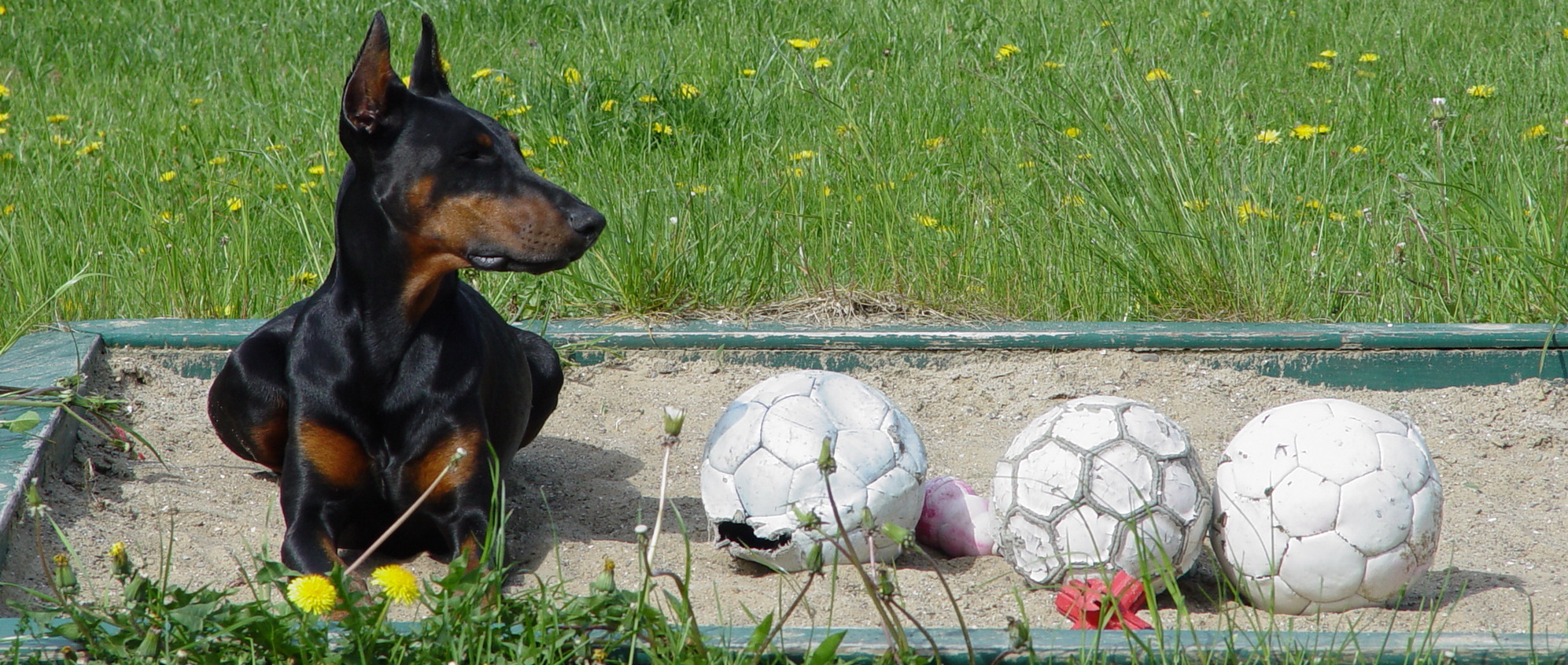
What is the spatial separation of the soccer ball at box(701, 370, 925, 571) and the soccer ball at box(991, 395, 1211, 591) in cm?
23

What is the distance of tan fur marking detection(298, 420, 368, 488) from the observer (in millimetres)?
2523

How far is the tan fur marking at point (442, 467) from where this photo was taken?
2.54m

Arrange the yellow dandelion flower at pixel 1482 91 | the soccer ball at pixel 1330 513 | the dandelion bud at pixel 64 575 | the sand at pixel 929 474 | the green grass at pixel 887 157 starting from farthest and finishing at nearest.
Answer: the yellow dandelion flower at pixel 1482 91, the green grass at pixel 887 157, the sand at pixel 929 474, the soccer ball at pixel 1330 513, the dandelion bud at pixel 64 575

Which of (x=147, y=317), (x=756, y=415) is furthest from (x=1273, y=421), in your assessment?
(x=147, y=317)

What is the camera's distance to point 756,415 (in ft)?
Answer: 8.45

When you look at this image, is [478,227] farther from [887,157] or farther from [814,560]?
[887,157]

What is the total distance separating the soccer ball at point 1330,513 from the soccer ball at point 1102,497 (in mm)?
90

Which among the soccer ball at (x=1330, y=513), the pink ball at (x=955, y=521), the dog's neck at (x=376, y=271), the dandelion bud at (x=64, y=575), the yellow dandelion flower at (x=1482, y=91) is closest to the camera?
the dandelion bud at (x=64, y=575)

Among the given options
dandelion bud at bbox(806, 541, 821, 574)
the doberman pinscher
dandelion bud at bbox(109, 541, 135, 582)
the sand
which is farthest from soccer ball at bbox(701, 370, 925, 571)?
dandelion bud at bbox(109, 541, 135, 582)

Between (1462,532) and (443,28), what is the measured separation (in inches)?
242

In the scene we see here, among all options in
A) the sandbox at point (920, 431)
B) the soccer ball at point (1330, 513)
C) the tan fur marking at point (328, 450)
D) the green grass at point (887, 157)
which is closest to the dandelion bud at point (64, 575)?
the sandbox at point (920, 431)

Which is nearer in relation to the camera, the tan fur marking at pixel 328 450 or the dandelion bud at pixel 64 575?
the dandelion bud at pixel 64 575

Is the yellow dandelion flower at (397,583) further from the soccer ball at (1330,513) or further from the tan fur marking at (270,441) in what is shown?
the soccer ball at (1330,513)

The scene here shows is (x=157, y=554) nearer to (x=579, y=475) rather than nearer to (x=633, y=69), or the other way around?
(x=579, y=475)
